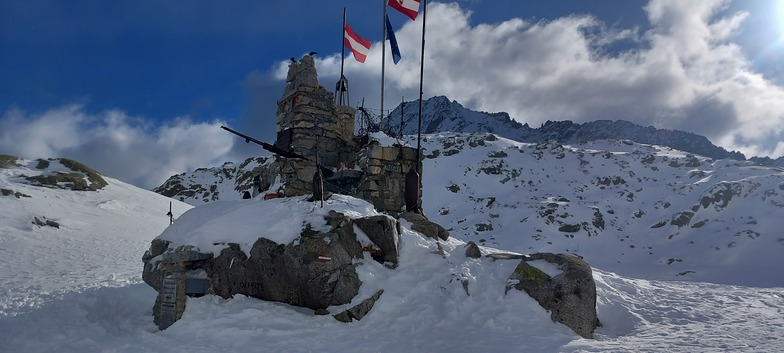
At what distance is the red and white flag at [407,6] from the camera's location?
18.0 meters

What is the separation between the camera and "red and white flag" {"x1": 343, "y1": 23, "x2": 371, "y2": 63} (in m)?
20.5

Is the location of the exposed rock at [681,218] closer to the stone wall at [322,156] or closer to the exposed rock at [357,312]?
the stone wall at [322,156]

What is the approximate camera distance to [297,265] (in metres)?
10.3

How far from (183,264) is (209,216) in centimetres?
177

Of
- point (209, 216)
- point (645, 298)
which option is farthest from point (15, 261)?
point (645, 298)

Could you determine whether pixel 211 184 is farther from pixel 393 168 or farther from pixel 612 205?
pixel 393 168

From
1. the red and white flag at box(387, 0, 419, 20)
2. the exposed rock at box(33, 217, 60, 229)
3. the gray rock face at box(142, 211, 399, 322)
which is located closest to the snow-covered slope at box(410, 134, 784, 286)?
the red and white flag at box(387, 0, 419, 20)

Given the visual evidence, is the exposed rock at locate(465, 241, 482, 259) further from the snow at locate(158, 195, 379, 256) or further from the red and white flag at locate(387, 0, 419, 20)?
the red and white flag at locate(387, 0, 419, 20)

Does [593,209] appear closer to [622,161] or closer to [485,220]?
[485,220]

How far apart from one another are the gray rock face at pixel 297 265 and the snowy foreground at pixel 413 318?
0.31m

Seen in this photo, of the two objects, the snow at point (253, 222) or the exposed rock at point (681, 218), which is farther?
the exposed rock at point (681, 218)

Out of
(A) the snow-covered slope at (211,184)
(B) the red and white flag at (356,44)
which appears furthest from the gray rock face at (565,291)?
(A) the snow-covered slope at (211,184)

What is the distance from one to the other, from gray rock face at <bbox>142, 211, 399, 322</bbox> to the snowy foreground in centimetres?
31

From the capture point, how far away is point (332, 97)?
642 inches
